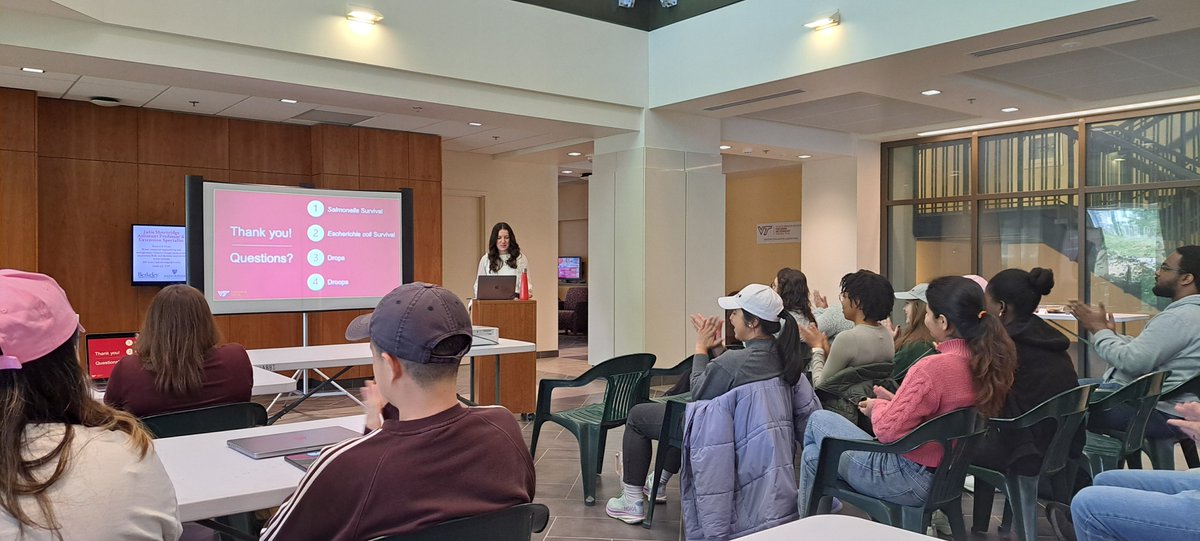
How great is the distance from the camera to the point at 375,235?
7020 millimetres

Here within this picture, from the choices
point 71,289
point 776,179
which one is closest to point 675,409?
point 71,289

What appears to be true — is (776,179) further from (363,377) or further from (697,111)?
(363,377)

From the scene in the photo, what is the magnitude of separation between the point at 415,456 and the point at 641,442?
2.54m

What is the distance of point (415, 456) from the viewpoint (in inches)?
61.0

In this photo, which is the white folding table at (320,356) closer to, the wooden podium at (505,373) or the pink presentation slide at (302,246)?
the wooden podium at (505,373)

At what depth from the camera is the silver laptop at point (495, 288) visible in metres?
6.89

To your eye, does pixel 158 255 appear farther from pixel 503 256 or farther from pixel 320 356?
pixel 320 356

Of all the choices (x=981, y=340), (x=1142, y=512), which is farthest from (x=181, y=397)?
(x=1142, y=512)

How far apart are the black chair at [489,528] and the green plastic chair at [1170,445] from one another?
3.34 m

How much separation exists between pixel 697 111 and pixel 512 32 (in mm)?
2167

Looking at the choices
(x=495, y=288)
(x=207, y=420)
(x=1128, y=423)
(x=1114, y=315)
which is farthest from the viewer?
(x=1114, y=315)

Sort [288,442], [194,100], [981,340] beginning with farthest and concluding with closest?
[194,100] → [981,340] → [288,442]

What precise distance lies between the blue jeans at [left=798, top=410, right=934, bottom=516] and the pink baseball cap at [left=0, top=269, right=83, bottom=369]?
2499mm

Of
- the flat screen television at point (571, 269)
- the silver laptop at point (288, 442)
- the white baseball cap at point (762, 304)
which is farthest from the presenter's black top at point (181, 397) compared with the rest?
the flat screen television at point (571, 269)
